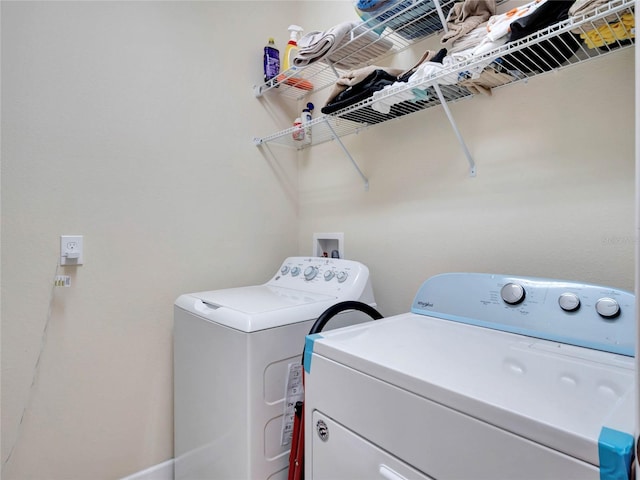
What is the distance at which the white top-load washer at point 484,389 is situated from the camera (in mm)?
546

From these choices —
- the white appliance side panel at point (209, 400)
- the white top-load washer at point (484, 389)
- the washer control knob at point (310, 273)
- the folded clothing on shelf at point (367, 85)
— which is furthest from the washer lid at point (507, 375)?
the folded clothing on shelf at point (367, 85)

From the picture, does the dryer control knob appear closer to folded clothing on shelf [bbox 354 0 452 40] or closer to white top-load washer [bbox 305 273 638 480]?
white top-load washer [bbox 305 273 638 480]

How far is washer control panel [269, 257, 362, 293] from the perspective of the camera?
155 centimetres

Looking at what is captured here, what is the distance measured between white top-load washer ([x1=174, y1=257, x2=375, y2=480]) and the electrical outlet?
0.44 m

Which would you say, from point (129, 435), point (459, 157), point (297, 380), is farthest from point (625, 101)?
point (129, 435)

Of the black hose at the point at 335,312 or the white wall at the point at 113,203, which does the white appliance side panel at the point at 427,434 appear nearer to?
the black hose at the point at 335,312

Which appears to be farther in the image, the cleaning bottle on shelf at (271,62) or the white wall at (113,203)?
the cleaning bottle on shelf at (271,62)

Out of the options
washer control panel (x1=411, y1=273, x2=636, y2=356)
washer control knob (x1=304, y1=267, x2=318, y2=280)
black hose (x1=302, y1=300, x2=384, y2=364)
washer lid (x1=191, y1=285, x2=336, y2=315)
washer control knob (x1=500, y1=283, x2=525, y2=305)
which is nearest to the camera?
washer control panel (x1=411, y1=273, x2=636, y2=356)

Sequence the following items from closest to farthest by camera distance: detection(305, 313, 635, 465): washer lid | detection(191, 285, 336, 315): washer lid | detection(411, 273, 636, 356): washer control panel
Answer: detection(305, 313, 635, 465): washer lid, detection(411, 273, 636, 356): washer control panel, detection(191, 285, 336, 315): washer lid

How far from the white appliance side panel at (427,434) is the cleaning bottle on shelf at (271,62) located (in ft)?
5.37

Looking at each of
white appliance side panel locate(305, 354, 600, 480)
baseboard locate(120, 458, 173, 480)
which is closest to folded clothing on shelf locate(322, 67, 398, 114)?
white appliance side panel locate(305, 354, 600, 480)

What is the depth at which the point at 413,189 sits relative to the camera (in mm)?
1602

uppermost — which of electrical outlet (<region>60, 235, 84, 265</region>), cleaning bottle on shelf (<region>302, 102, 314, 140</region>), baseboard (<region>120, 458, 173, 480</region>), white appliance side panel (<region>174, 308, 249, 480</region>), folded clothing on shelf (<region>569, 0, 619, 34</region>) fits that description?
cleaning bottle on shelf (<region>302, 102, 314, 140</region>)

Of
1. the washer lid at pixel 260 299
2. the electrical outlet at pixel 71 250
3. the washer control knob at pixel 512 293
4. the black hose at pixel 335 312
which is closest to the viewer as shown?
the washer control knob at pixel 512 293
